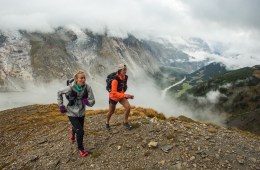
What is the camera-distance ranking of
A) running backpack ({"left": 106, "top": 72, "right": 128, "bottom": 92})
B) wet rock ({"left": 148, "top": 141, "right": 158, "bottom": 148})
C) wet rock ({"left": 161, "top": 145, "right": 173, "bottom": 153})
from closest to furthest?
wet rock ({"left": 161, "top": 145, "right": 173, "bottom": 153}) < wet rock ({"left": 148, "top": 141, "right": 158, "bottom": 148}) < running backpack ({"left": 106, "top": 72, "right": 128, "bottom": 92})

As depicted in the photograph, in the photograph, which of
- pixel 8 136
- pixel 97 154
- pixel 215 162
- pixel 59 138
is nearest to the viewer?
pixel 215 162

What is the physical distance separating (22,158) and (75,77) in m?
8.32

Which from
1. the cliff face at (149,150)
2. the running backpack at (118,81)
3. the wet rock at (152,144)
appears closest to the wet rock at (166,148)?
the cliff face at (149,150)

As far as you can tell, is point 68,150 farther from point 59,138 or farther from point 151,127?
point 151,127

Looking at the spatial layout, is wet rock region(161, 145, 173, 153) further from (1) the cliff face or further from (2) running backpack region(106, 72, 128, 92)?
(2) running backpack region(106, 72, 128, 92)

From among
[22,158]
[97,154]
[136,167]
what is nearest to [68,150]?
[97,154]

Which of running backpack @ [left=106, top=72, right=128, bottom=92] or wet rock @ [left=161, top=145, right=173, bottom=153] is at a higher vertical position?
running backpack @ [left=106, top=72, right=128, bottom=92]

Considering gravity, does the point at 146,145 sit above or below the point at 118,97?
below

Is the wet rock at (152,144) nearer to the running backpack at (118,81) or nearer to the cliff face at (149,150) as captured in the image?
the cliff face at (149,150)

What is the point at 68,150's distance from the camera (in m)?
19.9

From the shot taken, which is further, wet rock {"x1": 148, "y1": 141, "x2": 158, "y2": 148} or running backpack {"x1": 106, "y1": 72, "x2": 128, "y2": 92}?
running backpack {"x1": 106, "y1": 72, "x2": 128, "y2": 92}

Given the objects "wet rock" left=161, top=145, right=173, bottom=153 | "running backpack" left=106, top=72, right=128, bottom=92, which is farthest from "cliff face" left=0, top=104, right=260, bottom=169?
"running backpack" left=106, top=72, right=128, bottom=92

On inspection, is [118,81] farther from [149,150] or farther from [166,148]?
[166,148]

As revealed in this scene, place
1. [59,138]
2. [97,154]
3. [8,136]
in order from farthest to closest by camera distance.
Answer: [8,136]
[59,138]
[97,154]
